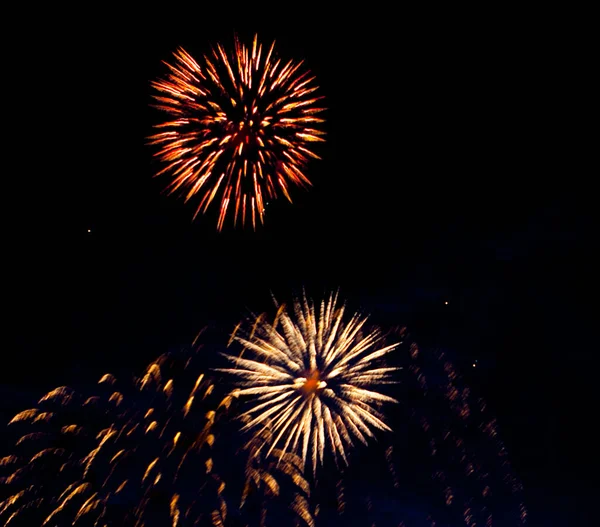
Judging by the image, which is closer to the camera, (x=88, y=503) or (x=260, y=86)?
(x=260, y=86)

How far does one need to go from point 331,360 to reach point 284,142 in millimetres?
4562

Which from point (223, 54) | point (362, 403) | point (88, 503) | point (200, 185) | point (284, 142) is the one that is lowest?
point (88, 503)

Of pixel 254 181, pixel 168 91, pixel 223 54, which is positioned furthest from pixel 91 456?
pixel 223 54

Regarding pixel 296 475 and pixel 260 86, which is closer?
pixel 260 86

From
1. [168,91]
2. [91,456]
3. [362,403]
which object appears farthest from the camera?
[362,403]

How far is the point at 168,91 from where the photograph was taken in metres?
10.9

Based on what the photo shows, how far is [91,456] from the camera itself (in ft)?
39.6

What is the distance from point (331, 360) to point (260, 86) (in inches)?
222

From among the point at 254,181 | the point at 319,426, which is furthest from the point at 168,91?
the point at 319,426

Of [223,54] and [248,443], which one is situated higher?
[223,54]

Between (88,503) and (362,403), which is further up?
(362,403)

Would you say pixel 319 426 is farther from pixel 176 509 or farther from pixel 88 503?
pixel 88 503

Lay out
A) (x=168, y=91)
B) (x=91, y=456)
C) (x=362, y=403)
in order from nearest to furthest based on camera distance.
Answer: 1. (x=168, y=91)
2. (x=91, y=456)
3. (x=362, y=403)

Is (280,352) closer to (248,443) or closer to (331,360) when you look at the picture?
(331,360)
